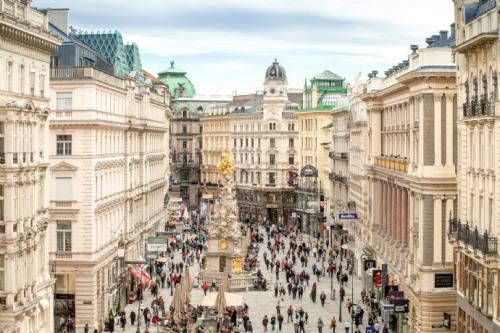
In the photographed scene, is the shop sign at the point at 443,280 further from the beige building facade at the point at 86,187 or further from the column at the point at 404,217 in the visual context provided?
the beige building facade at the point at 86,187

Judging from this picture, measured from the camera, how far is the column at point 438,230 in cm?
5519

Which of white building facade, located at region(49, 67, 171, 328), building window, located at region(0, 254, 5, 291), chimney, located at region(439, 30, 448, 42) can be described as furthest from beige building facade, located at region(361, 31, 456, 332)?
building window, located at region(0, 254, 5, 291)

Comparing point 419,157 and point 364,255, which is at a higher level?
point 419,157

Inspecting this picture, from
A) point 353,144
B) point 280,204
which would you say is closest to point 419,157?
point 353,144

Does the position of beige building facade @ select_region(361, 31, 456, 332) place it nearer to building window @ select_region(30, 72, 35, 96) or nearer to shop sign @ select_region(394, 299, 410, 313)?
shop sign @ select_region(394, 299, 410, 313)

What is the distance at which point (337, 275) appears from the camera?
91125mm

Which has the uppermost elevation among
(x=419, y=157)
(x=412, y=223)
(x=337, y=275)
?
(x=419, y=157)

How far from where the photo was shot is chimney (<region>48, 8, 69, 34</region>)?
7350 centimetres

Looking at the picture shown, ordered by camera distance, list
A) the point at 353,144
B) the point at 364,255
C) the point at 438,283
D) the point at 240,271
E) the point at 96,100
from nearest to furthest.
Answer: the point at 438,283, the point at 96,100, the point at 364,255, the point at 240,271, the point at 353,144

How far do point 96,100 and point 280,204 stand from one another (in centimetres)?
9234

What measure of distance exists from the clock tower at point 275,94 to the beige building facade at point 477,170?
11258cm

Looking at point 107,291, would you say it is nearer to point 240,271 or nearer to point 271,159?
point 240,271

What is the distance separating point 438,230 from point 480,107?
13.6 meters

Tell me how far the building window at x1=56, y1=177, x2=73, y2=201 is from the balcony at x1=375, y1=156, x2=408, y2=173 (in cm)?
2012
